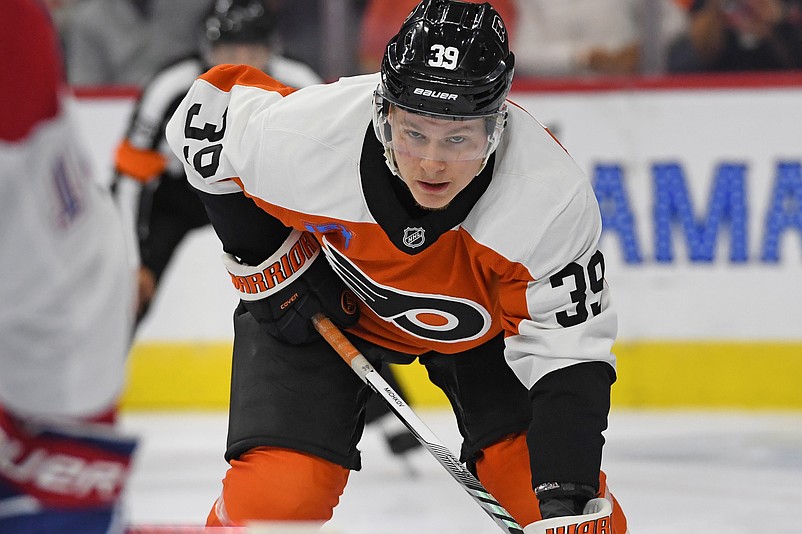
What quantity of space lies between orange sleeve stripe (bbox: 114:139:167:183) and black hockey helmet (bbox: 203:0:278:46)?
36cm

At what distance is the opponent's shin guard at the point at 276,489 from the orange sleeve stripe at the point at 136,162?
170 centimetres

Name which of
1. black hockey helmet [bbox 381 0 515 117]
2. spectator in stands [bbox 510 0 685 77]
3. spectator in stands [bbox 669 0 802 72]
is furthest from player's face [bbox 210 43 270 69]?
black hockey helmet [bbox 381 0 515 117]

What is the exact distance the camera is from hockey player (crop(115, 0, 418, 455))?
3.38m

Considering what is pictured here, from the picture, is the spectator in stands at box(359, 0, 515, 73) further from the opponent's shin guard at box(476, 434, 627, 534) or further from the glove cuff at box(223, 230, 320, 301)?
the opponent's shin guard at box(476, 434, 627, 534)

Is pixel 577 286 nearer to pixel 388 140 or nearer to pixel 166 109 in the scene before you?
pixel 388 140

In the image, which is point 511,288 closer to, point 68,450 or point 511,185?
point 511,185

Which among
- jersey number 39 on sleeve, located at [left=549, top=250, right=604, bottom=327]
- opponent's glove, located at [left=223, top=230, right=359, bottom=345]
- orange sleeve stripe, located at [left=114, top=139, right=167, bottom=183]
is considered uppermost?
jersey number 39 on sleeve, located at [left=549, top=250, right=604, bottom=327]

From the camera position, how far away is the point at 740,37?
3803 mm

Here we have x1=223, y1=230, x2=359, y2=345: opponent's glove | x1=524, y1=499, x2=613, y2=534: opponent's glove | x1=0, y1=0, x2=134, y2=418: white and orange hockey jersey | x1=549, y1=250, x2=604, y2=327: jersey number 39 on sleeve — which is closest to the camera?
x1=0, y1=0, x2=134, y2=418: white and orange hockey jersey

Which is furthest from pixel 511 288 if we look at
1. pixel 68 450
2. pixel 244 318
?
pixel 68 450

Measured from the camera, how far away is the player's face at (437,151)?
5.56ft

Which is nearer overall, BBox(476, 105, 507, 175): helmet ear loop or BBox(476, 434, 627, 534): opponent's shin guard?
BBox(476, 105, 507, 175): helmet ear loop

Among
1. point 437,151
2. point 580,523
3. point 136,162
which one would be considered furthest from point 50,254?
point 136,162

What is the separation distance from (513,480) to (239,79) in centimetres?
79
